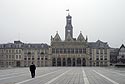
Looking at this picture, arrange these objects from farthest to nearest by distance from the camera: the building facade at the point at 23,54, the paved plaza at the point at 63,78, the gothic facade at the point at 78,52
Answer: the building facade at the point at 23,54
the gothic facade at the point at 78,52
the paved plaza at the point at 63,78

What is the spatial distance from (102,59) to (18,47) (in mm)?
34736

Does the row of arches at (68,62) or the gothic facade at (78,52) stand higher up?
the gothic facade at (78,52)

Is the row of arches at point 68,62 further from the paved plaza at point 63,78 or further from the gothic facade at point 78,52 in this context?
the paved plaza at point 63,78

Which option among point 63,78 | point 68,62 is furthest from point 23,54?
point 63,78

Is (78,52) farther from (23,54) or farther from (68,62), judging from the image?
(23,54)

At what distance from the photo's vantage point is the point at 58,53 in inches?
4808

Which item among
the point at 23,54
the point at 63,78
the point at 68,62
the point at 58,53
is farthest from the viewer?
the point at 23,54

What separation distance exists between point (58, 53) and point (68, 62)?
545cm

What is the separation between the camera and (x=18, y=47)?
404 ft

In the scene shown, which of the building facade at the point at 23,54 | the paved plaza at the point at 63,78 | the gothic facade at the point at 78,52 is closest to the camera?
the paved plaza at the point at 63,78

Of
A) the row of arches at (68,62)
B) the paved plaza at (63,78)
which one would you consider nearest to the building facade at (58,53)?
the row of arches at (68,62)

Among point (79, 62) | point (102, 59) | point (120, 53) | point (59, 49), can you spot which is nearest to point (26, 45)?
point (59, 49)

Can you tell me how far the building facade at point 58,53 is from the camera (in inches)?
4774

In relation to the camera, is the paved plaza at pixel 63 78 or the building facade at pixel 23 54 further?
the building facade at pixel 23 54
